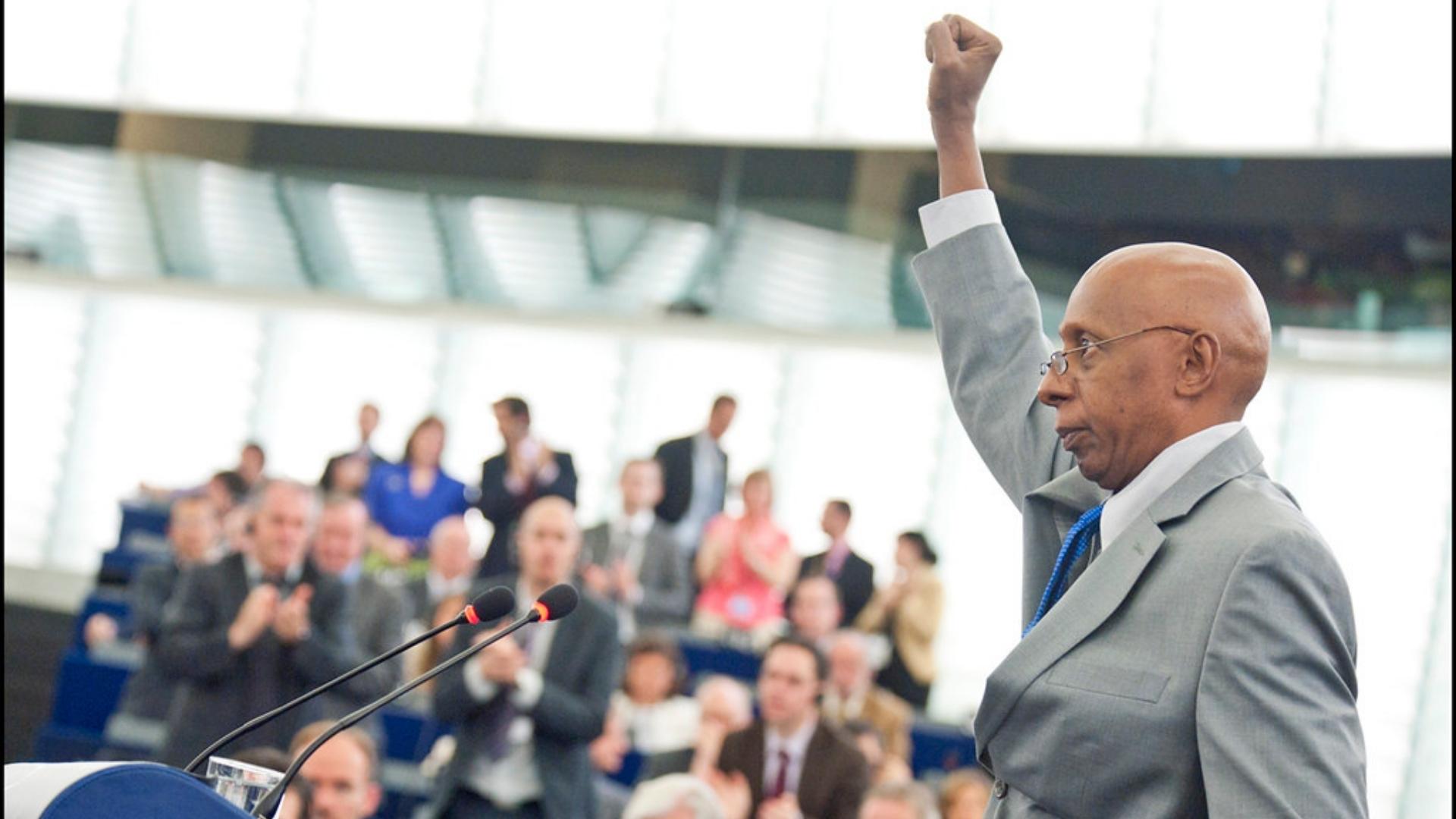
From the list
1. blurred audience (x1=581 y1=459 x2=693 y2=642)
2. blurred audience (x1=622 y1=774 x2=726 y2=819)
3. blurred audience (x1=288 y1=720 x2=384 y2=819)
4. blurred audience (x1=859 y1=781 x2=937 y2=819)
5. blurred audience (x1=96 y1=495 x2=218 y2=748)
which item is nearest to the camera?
blurred audience (x1=288 y1=720 x2=384 y2=819)

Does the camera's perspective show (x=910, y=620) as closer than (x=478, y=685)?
No

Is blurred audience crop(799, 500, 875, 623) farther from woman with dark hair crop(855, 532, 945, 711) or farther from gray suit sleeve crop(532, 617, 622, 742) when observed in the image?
gray suit sleeve crop(532, 617, 622, 742)

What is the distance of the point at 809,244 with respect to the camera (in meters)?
10.3

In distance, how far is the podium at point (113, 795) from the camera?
132cm

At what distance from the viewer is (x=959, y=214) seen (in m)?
1.85

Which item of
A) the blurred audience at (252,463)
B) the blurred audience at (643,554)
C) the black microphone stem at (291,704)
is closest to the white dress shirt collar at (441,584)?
the blurred audience at (643,554)

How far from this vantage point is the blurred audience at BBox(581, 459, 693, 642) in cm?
685

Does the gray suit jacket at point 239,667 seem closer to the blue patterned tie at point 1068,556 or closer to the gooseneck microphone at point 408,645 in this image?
the gooseneck microphone at point 408,645

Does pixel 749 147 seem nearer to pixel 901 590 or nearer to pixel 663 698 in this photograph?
pixel 901 590

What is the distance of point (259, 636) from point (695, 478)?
2.67 m

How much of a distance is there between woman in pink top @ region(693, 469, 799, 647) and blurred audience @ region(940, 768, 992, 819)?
2327 millimetres

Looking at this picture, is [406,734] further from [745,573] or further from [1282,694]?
[1282,694]

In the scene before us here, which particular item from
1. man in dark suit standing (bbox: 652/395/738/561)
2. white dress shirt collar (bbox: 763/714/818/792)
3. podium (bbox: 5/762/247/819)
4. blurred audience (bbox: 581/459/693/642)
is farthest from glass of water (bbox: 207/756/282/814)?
man in dark suit standing (bbox: 652/395/738/561)

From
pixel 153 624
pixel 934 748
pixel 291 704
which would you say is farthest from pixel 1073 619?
pixel 153 624
